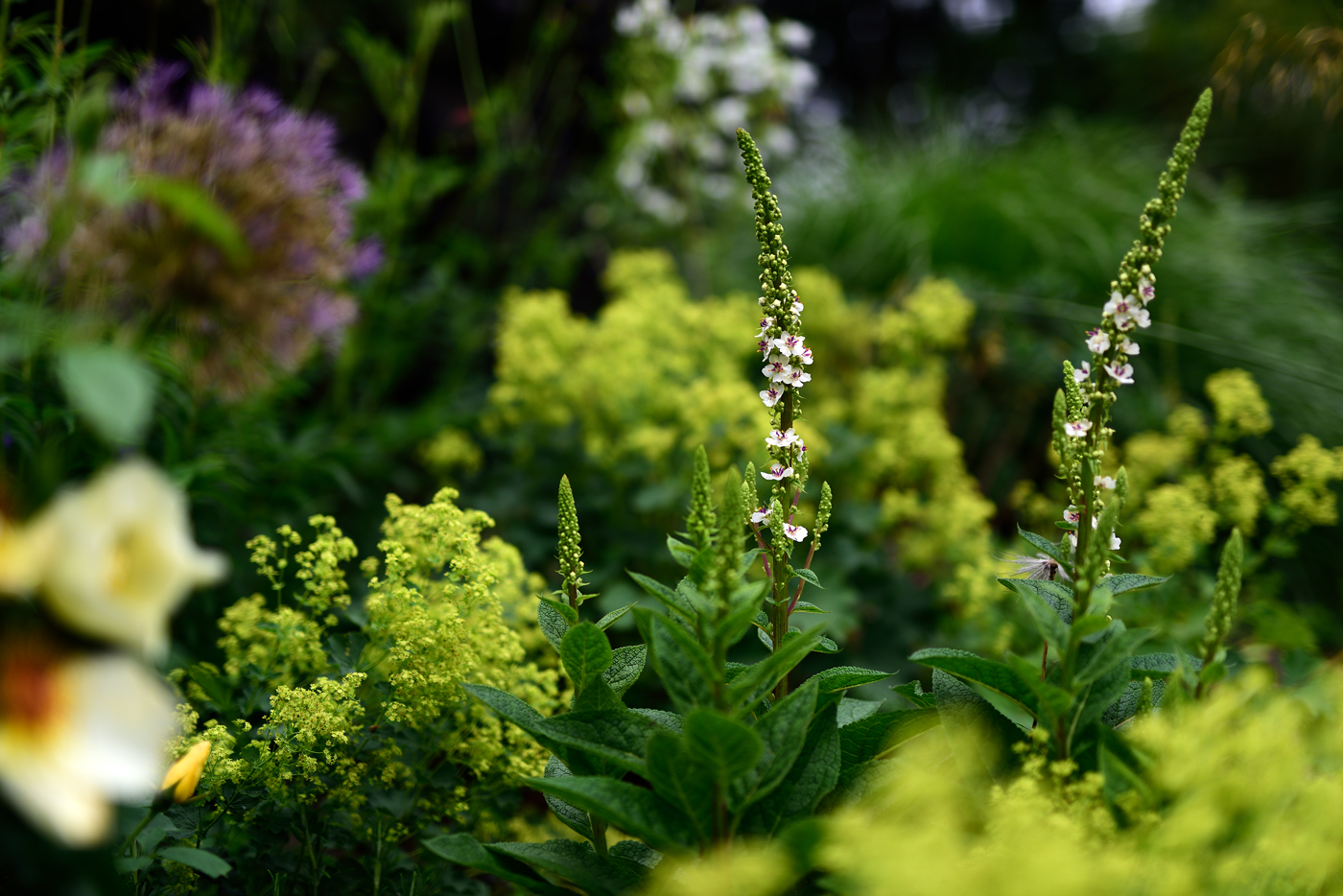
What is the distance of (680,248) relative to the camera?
14.2 feet

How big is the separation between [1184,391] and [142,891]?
146 inches

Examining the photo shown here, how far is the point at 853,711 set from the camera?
111cm

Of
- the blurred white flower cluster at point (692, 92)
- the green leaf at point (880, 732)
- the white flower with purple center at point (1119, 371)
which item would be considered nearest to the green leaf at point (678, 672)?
the green leaf at point (880, 732)

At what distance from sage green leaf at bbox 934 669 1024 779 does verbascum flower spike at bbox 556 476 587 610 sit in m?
0.38

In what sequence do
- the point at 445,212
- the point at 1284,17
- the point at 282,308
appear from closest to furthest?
the point at 282,308 < the point at 445,212 < the point at 1284,17

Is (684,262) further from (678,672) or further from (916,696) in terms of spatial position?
(678,672)

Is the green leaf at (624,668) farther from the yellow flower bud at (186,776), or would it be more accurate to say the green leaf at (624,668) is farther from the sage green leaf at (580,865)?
the yellow flower bud at (186,776)

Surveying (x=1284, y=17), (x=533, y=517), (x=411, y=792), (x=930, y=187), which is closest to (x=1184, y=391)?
(x=930, y=187)

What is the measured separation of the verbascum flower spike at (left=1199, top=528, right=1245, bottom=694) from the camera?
79 cm

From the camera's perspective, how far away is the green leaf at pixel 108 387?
1.70 ft

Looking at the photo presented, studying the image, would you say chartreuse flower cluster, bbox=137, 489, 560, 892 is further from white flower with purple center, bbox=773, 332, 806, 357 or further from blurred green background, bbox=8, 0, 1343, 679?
white flower with purple center, bbox=773, 332, 806, 357

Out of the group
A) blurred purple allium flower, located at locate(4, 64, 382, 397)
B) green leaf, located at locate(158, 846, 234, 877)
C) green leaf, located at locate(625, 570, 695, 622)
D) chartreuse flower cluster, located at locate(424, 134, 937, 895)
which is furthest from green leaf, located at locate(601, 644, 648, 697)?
blurred purple allium flower, located at locate(4, 64, 382, 397)

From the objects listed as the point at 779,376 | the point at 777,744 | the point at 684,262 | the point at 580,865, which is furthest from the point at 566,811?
the point at 684,262

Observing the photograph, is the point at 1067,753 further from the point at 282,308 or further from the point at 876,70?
the point at 876,70
